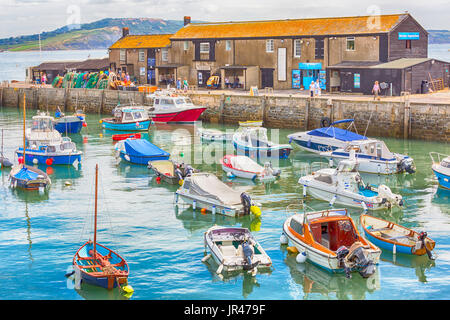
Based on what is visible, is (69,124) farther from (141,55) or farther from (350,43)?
(350,43)

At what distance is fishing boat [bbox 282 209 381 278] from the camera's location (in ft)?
69.5

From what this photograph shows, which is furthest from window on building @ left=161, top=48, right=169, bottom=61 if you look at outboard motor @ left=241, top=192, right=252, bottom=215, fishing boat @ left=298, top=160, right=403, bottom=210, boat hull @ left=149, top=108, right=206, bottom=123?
outboard motor @ left=241, top=192, right=252, bottom=215

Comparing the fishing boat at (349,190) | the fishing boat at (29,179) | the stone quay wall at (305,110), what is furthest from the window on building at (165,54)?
the fishing boat at (349,190)

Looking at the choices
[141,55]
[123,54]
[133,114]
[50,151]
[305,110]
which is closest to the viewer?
[50,151]

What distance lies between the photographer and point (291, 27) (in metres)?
64.0

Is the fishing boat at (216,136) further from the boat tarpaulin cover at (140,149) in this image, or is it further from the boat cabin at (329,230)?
the boat cabin at (329,230)

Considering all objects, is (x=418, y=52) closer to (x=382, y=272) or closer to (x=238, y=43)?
(x=238, y=43)

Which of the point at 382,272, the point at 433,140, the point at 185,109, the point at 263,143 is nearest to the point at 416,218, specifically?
the point at 382,272

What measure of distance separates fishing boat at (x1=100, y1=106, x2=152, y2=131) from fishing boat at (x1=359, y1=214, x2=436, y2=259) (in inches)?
1267

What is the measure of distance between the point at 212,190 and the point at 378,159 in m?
12.0

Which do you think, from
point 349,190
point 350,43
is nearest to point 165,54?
point 350,43

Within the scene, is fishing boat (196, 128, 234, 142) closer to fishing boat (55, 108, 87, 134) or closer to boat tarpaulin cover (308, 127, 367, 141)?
boat tarpaulin cover (308, 127, 367, 141)

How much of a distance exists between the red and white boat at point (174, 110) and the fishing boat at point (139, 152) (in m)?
16.6

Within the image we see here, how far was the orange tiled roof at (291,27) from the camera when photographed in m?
58.6
